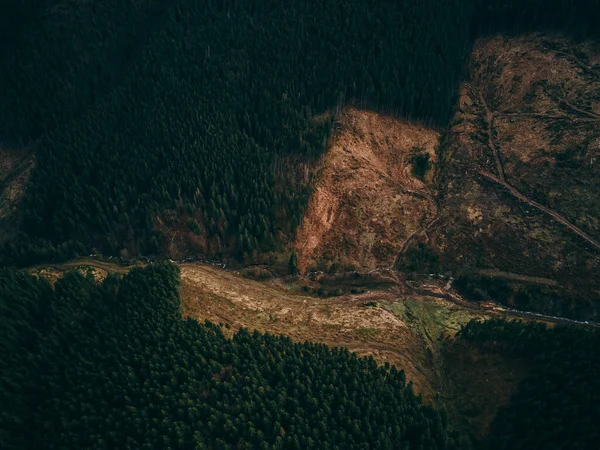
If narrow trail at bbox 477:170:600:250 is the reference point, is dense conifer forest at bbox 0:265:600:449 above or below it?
below

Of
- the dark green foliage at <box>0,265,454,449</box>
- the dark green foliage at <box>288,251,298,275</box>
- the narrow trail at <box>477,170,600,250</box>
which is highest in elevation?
the narrow trail at <box>477,170,600,250</box>

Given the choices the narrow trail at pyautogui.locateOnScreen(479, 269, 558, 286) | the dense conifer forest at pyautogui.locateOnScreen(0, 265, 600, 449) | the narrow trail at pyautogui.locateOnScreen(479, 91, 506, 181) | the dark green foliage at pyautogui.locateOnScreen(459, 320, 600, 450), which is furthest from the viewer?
the narrow trail at pyautogui.locateOnScreen(479, 91, 506, 181)

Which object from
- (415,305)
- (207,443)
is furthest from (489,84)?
(207,443)

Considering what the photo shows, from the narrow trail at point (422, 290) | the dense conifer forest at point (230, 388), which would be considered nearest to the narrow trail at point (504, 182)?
the narrow trail at point (422, 290)

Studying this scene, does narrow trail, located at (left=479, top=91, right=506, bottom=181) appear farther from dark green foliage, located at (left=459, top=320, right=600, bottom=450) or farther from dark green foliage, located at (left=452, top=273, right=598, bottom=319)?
dark green foliage, located at (left=459, top=320, right=600, bottom=450)

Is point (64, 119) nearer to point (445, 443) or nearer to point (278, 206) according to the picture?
point (278, 206)

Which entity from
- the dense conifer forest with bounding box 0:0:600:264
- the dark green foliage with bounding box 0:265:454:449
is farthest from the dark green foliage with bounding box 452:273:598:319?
the dense conifer forest with bounding box 0:0:600:264

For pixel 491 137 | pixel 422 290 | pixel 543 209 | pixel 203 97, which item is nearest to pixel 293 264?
pixel 422 290
